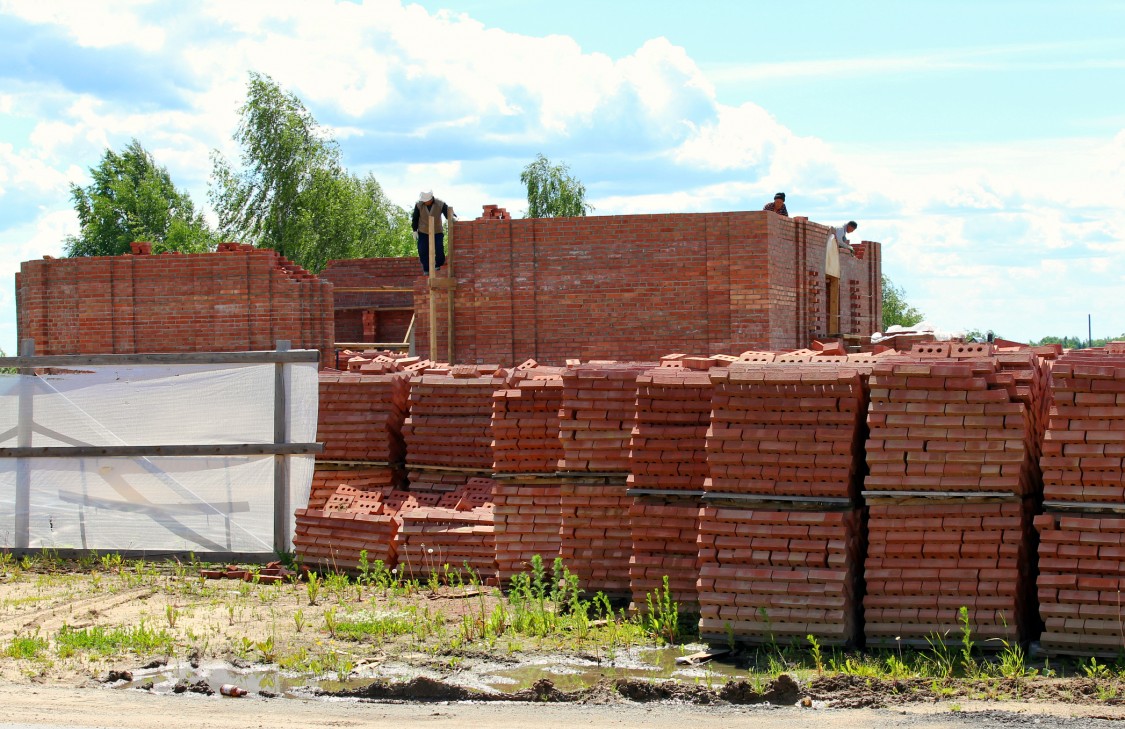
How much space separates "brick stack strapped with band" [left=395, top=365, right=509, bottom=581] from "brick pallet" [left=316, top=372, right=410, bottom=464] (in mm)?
295

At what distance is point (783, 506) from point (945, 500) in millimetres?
1080

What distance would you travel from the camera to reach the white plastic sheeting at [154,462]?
11617 millimetres

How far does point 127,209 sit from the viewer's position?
53312mm

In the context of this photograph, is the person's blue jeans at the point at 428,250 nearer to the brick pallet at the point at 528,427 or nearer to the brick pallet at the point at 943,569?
the brick pallet at the point at 528,427

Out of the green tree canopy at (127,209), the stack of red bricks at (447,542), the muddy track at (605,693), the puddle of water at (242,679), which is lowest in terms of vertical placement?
the puddle of water at (242,679)

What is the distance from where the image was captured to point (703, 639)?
26.8 ft

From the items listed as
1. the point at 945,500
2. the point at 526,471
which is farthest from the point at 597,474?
the point at 945,500

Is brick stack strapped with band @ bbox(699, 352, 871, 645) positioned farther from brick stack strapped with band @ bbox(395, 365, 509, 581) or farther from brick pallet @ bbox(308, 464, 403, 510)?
brick pallet @ bbox(308, 464, 403, 510)

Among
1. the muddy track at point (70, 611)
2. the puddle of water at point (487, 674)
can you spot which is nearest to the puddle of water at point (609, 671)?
the puddle of water at point (487, 674)

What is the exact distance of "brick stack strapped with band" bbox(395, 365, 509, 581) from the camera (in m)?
10.6

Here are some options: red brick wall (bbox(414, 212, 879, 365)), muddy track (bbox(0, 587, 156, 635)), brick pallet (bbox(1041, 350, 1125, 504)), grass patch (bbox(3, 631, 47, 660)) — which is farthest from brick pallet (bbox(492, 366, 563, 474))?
red brick wall (bbox(414, 212, 879, 365))

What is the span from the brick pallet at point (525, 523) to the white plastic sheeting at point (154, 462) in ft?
8.05

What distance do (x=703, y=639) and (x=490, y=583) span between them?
2.67 m

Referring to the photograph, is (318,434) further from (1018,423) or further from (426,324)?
(426,324)
